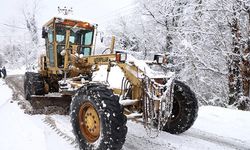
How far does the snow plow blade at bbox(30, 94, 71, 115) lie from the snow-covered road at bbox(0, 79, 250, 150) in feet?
1.28

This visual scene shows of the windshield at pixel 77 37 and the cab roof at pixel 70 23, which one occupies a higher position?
the cab roof at pixel 70 23

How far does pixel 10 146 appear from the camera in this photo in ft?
18.7

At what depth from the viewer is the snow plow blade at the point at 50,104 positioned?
28.2 ft

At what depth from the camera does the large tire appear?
497cm

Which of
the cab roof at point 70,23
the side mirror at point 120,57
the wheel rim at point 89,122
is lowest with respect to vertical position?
the wheel rim at point 89,122

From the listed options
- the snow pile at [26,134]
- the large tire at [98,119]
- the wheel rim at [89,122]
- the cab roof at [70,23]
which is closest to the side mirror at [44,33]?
the cab roof at [70,23]

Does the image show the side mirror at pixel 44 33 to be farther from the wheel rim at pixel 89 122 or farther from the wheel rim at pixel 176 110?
the wheel rim at pixel 176 110

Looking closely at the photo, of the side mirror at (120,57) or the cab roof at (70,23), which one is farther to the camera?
the cab roof at (70,23)

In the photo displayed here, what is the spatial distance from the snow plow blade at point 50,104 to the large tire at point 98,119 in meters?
2.90

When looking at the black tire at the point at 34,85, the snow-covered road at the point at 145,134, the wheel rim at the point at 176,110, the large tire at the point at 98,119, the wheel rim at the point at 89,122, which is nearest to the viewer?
the large tire at the point at 98,119

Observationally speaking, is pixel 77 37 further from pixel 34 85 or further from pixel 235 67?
pixel 235 67

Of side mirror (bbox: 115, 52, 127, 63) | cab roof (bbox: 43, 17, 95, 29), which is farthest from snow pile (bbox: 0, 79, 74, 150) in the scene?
cab roof (bbox: 43, 17, 95, 29)

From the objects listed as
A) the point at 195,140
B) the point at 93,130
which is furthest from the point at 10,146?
the point at 195,140

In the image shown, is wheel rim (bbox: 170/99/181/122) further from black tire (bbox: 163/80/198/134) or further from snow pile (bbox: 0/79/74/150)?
snow pile (bbox: 0/79/74/150)
